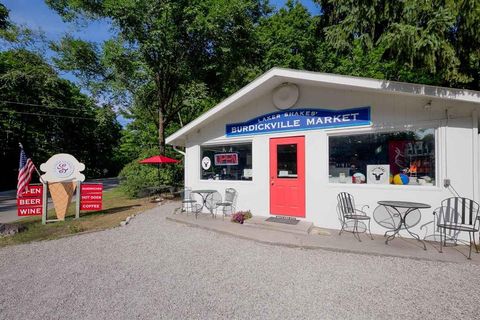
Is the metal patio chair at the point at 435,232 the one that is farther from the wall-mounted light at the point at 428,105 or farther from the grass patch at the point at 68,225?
the grass patch at the point at 68,225

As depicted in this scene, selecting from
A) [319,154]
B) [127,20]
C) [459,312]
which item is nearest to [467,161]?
[319,154]

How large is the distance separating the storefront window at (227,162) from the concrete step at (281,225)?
149 centimetres

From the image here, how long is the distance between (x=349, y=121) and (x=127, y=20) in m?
13.9

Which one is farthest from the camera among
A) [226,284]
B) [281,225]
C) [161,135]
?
[161,135]

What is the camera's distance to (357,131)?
20.4 ft

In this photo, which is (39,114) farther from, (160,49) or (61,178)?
(61,178)

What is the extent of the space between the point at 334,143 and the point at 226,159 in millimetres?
3586

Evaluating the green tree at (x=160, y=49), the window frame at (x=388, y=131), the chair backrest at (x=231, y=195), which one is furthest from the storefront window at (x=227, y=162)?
the green tree at (x=160, y=49)

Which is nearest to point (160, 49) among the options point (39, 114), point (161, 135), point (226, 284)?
point (161, 135)

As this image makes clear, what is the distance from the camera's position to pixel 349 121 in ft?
20.6

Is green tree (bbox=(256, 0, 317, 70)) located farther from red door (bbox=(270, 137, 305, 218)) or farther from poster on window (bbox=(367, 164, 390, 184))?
poster on window (bbox=(367, 164, 390, 184))

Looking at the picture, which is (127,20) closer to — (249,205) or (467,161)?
(249,205)

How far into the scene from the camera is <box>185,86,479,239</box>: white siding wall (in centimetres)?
517

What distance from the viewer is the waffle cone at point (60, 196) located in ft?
27.6
